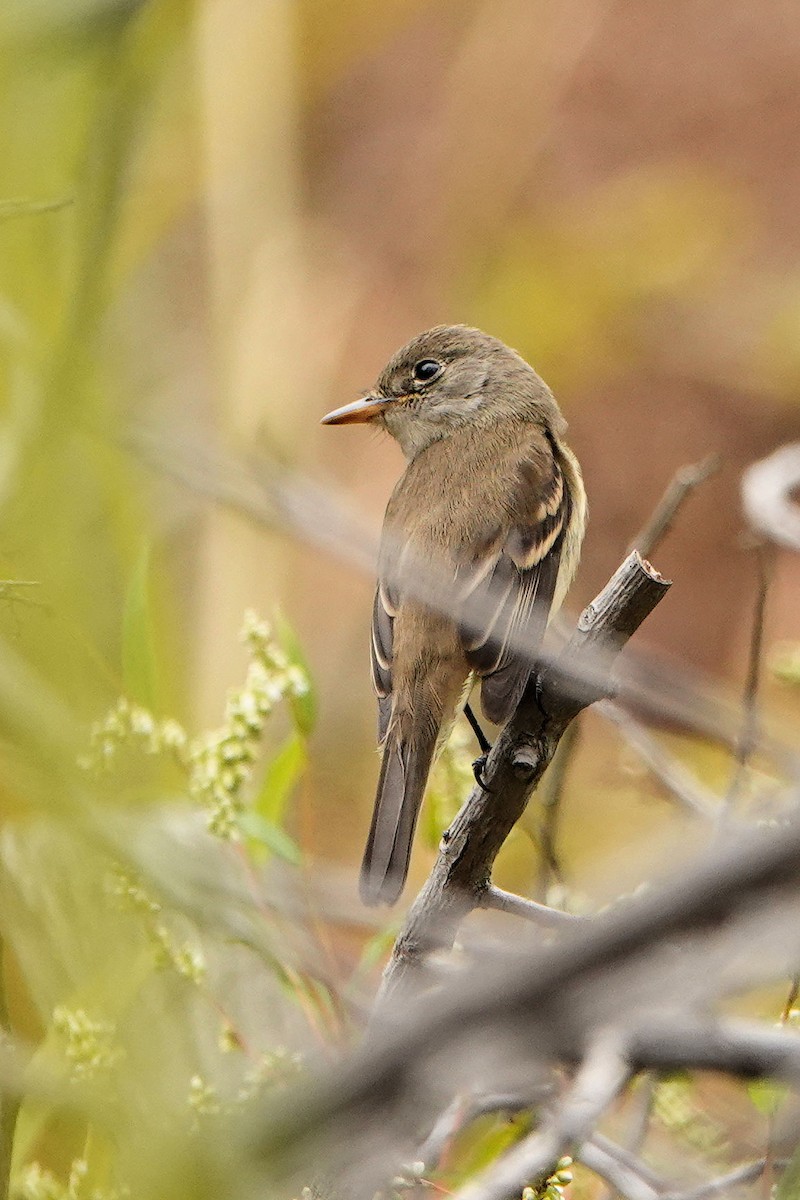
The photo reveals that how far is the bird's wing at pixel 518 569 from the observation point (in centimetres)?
283

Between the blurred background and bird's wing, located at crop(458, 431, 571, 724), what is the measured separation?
395 millimetres

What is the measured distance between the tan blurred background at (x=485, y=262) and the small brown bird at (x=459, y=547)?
39 centimetres

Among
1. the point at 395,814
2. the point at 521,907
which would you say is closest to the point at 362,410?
the point at 395,814

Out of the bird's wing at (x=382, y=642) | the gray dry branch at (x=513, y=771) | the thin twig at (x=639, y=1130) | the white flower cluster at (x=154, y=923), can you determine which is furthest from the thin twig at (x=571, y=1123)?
the bird's wing at (x=382, y=642)

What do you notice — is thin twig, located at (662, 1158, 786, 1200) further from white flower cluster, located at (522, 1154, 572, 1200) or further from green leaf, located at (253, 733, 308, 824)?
green leaf, located at (253, 733, 308, 824)

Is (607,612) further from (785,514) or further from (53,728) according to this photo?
(53,728)

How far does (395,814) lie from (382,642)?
24.1 inches

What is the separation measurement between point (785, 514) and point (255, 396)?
8.24 ft

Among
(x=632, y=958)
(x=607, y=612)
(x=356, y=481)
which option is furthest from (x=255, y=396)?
(x=632, y=958)

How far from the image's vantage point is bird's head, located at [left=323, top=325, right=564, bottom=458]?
13.4ft

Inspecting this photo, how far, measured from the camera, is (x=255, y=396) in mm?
4949

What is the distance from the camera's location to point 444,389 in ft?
13.8

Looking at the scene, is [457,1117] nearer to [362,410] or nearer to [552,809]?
[552,809]

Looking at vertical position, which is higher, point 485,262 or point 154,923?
point 485,262
